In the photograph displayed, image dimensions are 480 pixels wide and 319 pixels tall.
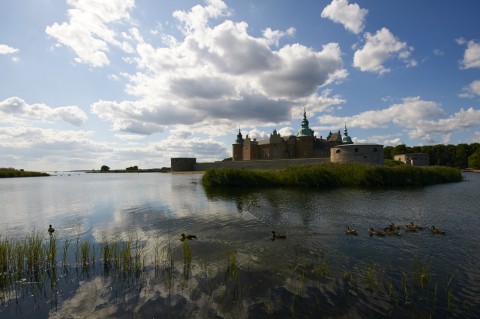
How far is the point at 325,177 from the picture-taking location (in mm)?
32031

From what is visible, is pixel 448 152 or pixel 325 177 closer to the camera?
pixel 325 177

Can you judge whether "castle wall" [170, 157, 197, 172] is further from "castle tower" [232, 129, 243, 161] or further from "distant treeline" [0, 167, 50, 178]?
"distant treeline" [0, 167, 50, 178]

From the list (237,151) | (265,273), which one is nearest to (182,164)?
(237,151)

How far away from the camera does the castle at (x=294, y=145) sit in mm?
75688

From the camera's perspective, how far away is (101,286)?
7.50m

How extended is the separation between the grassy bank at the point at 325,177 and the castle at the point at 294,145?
3951 centimetres

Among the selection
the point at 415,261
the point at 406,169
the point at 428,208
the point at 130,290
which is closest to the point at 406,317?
the point at 415,261

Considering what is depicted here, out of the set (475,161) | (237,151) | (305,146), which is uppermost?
(237,151)

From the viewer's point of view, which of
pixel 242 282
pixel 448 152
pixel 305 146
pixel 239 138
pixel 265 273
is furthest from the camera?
pixel 448 152

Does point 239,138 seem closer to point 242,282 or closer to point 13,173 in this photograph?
point 13,173

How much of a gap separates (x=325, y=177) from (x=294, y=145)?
47.4 m

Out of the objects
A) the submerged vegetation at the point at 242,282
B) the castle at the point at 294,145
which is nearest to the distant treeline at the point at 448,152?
the castle at the point at 294,145

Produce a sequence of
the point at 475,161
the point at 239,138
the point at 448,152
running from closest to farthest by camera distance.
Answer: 1. the point at 475,161
2. the point at 239,138
3. the point at 448,152

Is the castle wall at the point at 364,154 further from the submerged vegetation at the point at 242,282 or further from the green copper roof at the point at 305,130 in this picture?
the submerged vegetation at the point at 242,282
